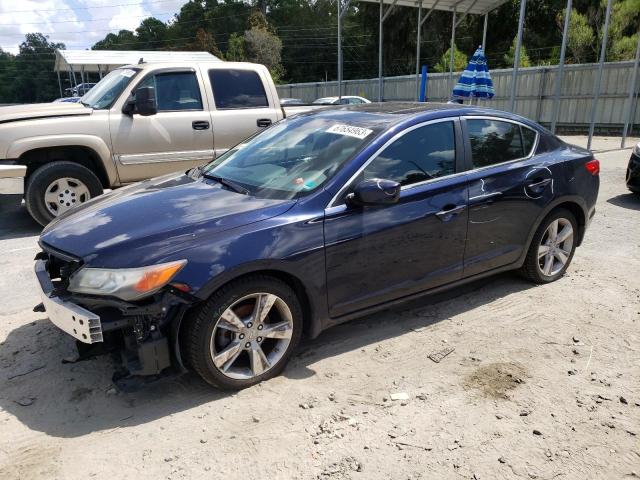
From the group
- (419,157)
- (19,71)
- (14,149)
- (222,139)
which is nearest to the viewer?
(419,157)

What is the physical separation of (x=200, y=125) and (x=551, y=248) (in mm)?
4559

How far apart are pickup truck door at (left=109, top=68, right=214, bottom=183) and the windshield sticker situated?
357cm

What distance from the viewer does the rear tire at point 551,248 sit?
15.1ft

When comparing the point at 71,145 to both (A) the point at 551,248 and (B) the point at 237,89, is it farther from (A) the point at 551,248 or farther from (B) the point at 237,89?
(A) the point at 551,248

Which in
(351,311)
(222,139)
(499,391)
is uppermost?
(222,139)

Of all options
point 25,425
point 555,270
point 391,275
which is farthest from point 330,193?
point 555,270

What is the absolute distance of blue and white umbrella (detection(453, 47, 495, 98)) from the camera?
37.2 ft

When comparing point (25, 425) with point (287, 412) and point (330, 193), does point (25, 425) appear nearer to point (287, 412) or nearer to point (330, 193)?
point (287, 412)

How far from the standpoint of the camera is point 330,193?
3.36m

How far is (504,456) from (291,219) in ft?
5.58

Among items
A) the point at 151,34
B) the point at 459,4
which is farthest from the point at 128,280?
the point at 151,34

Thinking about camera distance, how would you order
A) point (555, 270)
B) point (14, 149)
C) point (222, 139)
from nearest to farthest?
point (555, 270), point (14, 149), point (222, 139)

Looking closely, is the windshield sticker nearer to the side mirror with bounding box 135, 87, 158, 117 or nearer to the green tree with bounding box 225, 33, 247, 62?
the side mirror with bounding box 135, 87, 158, 117

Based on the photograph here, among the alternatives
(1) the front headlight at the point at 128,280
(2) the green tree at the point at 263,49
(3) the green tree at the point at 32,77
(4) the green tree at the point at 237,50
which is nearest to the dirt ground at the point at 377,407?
(1) the front headlight at the point at 128,280
